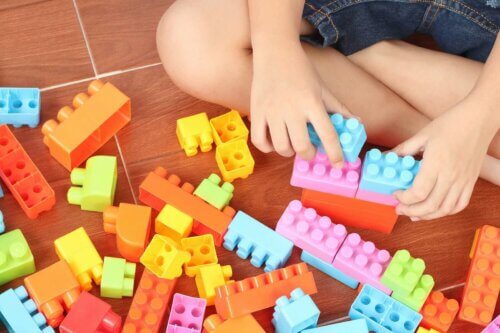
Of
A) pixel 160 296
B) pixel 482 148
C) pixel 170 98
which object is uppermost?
pixel 482 148

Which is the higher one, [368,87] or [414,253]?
[368,87]

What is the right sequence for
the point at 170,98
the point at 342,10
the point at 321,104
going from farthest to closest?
the point at 170,98, the point at 342,10, the point at 321,104

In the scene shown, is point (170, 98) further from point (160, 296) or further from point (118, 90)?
point (160, 296)

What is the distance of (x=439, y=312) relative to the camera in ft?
3.53

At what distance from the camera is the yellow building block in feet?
3.59

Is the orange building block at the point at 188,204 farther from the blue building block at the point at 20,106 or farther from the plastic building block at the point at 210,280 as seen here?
the blue building block at the point at 20,106

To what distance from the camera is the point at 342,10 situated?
110 centimetres

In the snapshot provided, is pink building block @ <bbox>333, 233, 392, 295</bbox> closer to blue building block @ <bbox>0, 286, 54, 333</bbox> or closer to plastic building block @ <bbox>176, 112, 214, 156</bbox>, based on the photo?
plastic building block @ <bbox>176, 112, 214, 156</bbox>

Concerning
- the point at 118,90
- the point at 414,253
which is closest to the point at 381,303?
the point at 414,253

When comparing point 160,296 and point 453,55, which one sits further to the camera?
point 453,55

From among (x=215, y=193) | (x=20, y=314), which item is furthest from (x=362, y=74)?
(x=20, y=314)

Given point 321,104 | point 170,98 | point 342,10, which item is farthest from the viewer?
point 170,98

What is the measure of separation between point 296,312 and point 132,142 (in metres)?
0.42

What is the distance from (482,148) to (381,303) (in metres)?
0.27
